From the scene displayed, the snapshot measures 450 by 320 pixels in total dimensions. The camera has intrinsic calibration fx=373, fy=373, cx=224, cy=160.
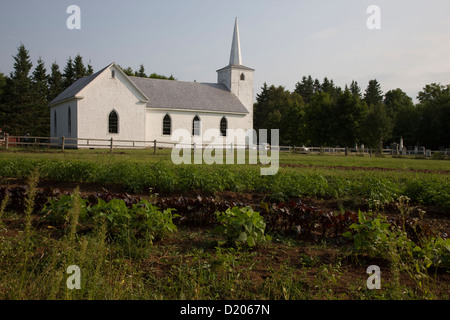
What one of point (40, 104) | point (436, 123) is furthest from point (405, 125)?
point (40, 104)

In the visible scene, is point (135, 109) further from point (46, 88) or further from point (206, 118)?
point (46, 88)

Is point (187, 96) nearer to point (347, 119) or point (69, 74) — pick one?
point (347, 119)

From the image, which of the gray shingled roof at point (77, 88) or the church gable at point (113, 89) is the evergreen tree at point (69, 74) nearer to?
the gray shingled roof at point (77, 88)

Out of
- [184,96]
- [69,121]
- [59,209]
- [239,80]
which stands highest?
[239,80]

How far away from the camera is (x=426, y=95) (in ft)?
228

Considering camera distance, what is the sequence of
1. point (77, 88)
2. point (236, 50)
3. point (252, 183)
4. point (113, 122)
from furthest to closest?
point (236, 50)
point (77, 88)
point (113, 122)
point (252, 183)

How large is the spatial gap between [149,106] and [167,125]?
274cm

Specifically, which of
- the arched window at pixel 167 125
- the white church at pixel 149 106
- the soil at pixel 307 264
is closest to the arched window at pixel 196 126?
the white church at pixel 149 106

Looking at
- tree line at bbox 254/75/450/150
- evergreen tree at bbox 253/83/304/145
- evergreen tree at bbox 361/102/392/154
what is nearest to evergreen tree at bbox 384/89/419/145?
tree line at bbox 254/75/450/150

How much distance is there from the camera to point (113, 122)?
34.2 meters

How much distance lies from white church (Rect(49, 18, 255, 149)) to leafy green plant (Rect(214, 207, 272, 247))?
27.5m

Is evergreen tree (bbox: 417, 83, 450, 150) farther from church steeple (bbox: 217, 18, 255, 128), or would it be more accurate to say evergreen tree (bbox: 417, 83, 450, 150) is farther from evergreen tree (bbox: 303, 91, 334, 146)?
church steeple (bbox: 217, 18, 255, 128)

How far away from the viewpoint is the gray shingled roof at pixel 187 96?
126ft

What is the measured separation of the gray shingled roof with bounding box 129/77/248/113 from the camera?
38.4 m
